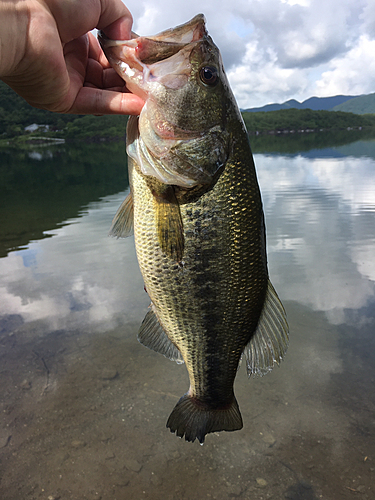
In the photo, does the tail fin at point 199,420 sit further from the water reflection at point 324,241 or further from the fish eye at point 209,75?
the water reflection at point 324,241

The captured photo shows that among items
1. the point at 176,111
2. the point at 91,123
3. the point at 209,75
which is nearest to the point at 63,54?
the point at 176,111

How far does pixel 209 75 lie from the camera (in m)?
2.15

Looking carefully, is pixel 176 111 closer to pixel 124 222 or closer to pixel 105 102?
pixel 105 102

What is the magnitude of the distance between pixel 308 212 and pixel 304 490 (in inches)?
513

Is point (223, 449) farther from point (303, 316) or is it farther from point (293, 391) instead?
point (303, 316)

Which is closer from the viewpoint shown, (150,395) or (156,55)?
(156,55)

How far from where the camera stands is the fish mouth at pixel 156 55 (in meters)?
2.05

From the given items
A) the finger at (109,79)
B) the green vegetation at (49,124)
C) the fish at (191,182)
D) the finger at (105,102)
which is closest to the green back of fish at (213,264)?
the fish at (191,182)

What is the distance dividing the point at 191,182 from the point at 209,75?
2.15ft

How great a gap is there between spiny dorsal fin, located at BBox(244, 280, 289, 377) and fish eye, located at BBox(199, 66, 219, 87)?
4.51 feet

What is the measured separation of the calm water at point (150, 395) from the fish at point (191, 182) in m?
2.88

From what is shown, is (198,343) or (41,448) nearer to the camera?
(198,343)

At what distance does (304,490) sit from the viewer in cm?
405

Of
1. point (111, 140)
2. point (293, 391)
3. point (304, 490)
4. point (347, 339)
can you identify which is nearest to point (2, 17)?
point (304, 490)
